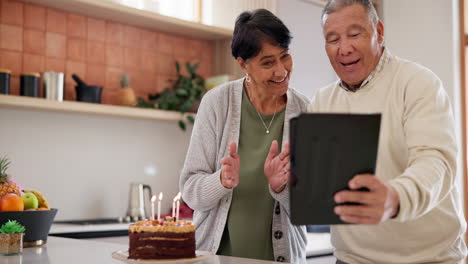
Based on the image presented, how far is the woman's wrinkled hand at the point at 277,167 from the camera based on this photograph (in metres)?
1.63

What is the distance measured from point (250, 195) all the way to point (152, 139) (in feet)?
7.42

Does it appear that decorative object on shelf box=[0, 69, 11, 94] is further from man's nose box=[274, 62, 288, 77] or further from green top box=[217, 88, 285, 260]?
man's nose box=[274, 62, 288, 77]

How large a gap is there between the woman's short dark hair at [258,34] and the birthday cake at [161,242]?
2.23ft

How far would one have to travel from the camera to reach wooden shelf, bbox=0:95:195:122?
3236mm

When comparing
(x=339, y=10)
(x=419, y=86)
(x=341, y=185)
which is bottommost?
(x=341, y=185)

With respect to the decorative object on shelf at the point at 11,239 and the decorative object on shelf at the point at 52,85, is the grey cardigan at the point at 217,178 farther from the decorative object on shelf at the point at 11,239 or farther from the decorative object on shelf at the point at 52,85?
the decorative object on shelf at the point at 52,85

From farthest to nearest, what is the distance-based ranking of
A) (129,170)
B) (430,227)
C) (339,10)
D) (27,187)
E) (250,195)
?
(129,170)
(27,187)
(250,195)
(339,10)
(430,227)

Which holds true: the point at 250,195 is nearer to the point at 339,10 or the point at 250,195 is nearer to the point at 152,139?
the point at 339,10

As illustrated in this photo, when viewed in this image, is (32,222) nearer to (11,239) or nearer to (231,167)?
(11,239)

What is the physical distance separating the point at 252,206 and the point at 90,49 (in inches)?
88.3

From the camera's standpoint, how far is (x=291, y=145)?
3.81 feet

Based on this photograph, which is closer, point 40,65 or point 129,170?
point 40,65

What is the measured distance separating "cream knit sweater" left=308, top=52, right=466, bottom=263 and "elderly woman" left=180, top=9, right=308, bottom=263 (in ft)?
1.05

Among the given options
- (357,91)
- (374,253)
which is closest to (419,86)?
(357,91)
